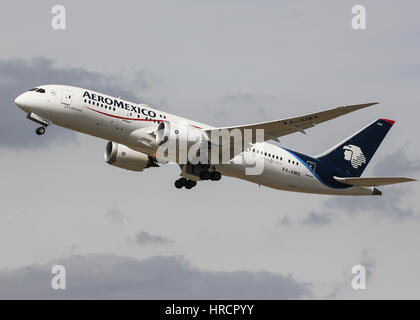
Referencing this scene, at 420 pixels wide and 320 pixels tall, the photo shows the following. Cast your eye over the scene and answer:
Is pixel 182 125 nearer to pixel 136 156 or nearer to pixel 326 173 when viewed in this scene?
pixel 136 156

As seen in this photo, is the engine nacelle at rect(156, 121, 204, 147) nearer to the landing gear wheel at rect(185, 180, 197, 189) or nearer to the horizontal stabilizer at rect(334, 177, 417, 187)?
the landing gear wheel at rect(185, 180, 197, 189)

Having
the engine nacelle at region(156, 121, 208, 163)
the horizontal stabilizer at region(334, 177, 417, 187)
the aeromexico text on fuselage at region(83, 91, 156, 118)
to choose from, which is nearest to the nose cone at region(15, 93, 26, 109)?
the aeromexico text on fuselage at region(83, 91, 156, 118)

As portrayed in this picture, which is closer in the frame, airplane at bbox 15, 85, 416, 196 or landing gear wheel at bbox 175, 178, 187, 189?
airplane at bbox 15, 85, 416, 196

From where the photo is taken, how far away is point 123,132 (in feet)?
172

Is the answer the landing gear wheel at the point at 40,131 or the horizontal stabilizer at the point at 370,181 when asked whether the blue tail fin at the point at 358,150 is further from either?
the landing gear wheel at the point at 40,131

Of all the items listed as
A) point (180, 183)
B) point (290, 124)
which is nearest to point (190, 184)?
point (180, 183)

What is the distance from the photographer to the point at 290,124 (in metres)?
50.8

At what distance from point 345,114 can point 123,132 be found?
1415cm

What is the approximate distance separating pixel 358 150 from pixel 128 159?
1730 centimetres

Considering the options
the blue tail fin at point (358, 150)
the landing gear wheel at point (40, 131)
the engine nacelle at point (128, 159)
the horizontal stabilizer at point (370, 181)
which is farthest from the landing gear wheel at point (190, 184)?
the landing gear wheel at point (40, 131)

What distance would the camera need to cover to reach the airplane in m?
51.9

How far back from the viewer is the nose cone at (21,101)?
52344mm

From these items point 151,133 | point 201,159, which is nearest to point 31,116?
point 151,133

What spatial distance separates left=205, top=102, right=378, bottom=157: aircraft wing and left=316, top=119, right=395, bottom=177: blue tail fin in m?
9.15
